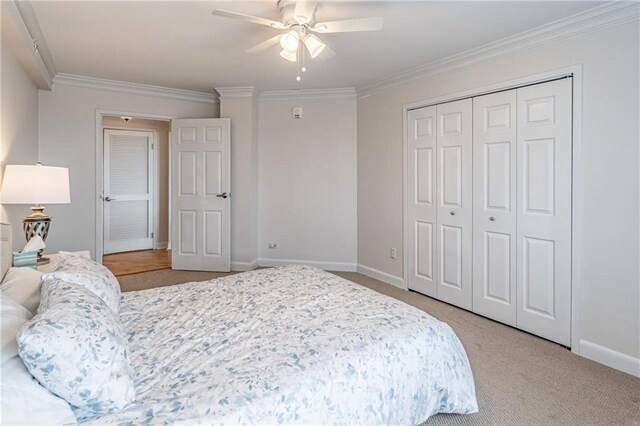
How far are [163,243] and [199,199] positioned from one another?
7.51ft

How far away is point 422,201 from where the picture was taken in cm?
386

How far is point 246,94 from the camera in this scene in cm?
474

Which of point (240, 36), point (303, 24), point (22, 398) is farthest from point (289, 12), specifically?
point (22, 398)

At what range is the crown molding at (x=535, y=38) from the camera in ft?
7.70

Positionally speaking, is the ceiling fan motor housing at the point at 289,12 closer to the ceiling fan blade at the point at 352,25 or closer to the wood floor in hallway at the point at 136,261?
the ceiling fan blade at the point at 352,25

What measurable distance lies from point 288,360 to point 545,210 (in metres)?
2.44

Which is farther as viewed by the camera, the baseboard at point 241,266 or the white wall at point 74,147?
the baseboard at point 241,266

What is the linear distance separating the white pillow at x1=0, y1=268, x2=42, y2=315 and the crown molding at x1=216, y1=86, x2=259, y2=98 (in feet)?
11.6

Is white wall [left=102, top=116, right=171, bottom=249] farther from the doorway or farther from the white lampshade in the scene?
the white lampshade

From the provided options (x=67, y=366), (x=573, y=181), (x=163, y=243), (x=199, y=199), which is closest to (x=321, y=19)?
(x=573, y=181)

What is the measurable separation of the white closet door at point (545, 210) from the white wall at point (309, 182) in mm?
2248

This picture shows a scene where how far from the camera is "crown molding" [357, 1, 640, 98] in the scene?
2.35m

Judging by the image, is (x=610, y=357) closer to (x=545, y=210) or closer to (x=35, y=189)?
(x=545, y=210)

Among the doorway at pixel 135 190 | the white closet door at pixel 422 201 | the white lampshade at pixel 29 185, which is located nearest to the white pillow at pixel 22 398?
the white lampshade at pixel 29 185
